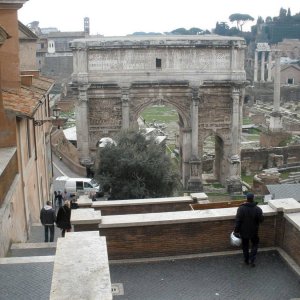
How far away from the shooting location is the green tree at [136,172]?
18328 mm

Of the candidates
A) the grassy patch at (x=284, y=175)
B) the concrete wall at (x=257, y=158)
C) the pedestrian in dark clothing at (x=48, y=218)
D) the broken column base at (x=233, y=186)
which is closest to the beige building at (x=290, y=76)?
the concrete wall at (x=257, y=158)

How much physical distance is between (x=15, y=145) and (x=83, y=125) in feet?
50.5

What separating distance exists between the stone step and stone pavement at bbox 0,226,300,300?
1957mm

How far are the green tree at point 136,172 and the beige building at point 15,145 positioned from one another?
12.7 ft

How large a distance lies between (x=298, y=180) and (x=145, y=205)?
2071cm

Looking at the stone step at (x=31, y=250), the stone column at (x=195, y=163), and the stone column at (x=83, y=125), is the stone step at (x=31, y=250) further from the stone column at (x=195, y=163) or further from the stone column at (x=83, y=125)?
the stone column at (x=195, y=163)

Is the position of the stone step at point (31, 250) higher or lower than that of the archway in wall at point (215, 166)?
higher

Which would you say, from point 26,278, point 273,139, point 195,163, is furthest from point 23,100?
point 273,139

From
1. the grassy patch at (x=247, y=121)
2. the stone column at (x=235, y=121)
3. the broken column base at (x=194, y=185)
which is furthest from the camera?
the grassy patch at (x=247, y=121)

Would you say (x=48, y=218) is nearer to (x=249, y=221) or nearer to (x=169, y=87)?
(x=249, y=221)

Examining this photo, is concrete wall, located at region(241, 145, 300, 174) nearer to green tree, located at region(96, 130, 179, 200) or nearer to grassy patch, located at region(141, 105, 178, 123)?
green tree, located at region(96, 130, 179, 200)

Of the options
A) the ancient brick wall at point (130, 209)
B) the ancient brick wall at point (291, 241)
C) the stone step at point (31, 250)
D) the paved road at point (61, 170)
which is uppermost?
the ancient brick wall at point (291, 241)

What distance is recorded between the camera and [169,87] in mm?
25750

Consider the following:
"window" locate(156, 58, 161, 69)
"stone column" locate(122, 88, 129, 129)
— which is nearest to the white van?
"stone column" locate(122, 88, 129, 129)
